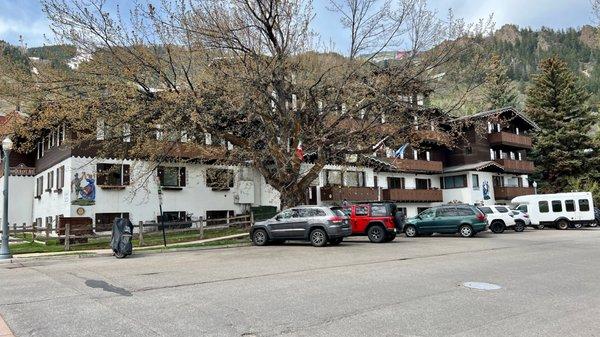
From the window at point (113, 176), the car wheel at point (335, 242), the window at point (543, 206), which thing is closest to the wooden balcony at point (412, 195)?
the window at point (543, 206)

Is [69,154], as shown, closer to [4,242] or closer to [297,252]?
[4,242]

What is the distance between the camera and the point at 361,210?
2341cm

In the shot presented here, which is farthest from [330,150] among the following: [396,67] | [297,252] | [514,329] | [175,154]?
[514,329]

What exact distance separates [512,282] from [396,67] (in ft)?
51.5

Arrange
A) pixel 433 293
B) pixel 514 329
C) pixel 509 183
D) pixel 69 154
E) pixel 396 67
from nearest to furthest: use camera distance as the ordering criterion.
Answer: pixel 514 329 → pixel 433 293 → pixel 396 67 → pixel 69 154 → pixel 509 183

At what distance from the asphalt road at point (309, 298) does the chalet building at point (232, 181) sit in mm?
11578

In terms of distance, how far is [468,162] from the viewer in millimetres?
51781


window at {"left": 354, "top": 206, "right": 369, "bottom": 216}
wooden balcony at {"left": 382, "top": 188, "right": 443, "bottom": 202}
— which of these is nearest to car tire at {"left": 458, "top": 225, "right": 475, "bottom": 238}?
window at {"left": 354, "top": 206, "right": 369, "bottom": 216}

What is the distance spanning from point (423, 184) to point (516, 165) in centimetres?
1136

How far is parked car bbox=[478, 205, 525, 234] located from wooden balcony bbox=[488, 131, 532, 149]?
2323 cm

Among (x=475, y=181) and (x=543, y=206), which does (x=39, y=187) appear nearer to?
(x=543, y=206)

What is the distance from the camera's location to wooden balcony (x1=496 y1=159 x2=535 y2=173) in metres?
52.7

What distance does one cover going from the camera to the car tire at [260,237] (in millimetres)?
21406

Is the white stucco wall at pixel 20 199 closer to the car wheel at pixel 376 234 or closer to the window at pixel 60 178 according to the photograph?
the window at pixel 60 178
